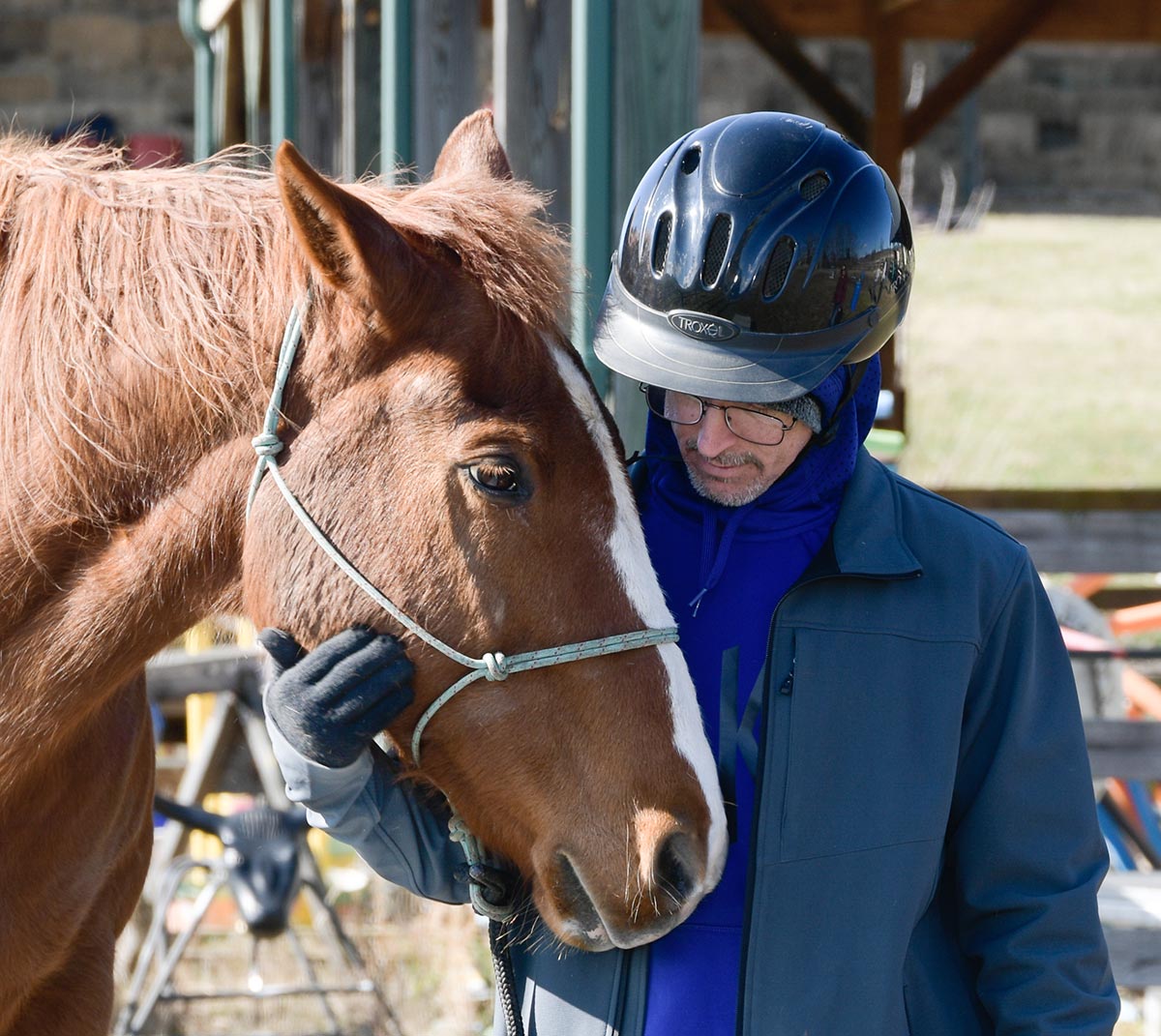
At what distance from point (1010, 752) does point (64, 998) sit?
1.52 meters

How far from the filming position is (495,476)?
155 centimetres

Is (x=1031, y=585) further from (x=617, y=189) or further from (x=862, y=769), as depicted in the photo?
(x=617, y=189)

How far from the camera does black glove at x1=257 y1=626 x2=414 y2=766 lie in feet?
4.96

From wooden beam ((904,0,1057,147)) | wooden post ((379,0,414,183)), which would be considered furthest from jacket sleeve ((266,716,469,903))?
wooden beam ((904,0,1057,147))

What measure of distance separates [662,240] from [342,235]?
16.6 inches

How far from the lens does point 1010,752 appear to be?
1.54m

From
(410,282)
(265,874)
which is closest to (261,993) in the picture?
(265,874)

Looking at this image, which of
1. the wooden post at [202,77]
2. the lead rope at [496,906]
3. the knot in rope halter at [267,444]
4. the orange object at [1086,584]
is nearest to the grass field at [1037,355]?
the orange object at [1086,584]

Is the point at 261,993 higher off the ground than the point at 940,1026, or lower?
lower

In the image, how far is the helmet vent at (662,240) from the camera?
5.54 feet

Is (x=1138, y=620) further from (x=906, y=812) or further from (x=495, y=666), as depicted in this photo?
(x=495, y=666)

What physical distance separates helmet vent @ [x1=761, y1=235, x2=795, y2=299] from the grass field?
25.5 feet

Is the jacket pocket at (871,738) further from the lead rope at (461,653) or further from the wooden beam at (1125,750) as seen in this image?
the wooden beam at (1125,750)

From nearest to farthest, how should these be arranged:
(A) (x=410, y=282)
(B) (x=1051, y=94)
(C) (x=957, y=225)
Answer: (A) (x=410, y=282), (C) (x=957, y=225), (B) (x=1051, y=94)
